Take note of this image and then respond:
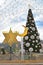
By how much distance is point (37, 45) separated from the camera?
8156 mm

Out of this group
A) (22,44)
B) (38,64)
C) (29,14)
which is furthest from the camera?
(29,14)

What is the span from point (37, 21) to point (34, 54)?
3.22 feet

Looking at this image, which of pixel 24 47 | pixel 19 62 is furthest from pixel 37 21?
pixel 19 62

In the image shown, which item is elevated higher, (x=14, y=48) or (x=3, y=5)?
(x=3, y=5)

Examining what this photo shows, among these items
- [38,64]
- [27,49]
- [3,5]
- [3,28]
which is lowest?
[38,64]

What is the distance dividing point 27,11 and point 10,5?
0.56 metres

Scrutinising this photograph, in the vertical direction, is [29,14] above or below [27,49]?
above

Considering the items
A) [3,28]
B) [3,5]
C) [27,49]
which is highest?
[3,5]

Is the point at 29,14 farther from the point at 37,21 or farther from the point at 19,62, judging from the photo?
the point at 19,62

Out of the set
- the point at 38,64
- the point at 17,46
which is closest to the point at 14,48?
the point at 17,46

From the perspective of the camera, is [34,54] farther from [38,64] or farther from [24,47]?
[38,64]

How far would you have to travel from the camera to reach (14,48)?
8109 millimetres

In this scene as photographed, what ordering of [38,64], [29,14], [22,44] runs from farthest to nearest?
[29,14], [22,44], [38,64]

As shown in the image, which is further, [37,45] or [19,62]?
[37,45]
